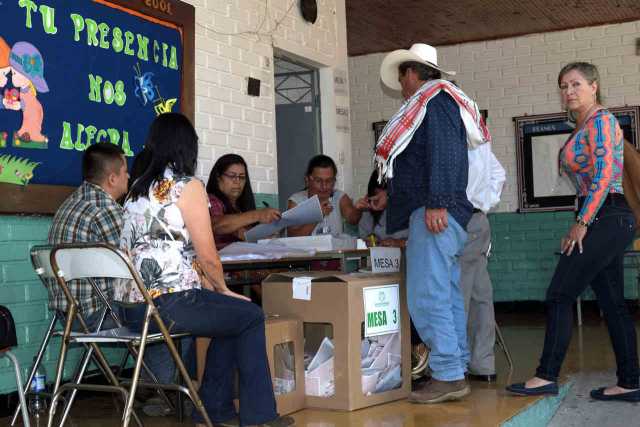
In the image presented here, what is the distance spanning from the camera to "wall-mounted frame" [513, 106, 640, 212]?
8633mm

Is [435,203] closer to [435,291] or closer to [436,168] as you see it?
[436,168]

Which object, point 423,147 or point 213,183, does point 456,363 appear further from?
point 213,183

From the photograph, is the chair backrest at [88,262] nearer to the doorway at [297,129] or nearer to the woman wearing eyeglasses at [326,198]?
the woman wearing eyeglasses at [326,198]

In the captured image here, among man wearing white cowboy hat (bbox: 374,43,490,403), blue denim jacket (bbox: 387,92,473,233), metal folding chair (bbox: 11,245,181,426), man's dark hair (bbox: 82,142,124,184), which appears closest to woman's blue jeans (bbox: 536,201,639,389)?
man wearing white cowboy hat (bbox: 374,43,490,403)

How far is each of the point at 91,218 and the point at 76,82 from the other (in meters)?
0.91

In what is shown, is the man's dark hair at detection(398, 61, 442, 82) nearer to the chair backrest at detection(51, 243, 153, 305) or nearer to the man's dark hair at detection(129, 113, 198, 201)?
the man's dark hair at detection(129, 113, 198, 201)

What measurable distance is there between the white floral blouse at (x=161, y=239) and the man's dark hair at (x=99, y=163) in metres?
0.80

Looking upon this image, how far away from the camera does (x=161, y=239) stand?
2971 millimetres

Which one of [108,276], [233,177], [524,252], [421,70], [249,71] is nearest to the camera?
[108,276]

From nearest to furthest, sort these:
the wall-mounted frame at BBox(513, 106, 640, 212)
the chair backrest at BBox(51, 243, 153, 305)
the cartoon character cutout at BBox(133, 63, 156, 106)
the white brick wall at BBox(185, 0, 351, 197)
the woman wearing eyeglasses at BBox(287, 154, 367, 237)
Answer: the chair backrest at BBox(51, 243, 153, 305) < the cartoon character cutout at BBox(133, 63, 156, 106) < the white brick wall at BBox(185, 0, 351, 197) < the woman wearing eyeglasses at BBox(287, 154, 367, 237) < the wall-mounted frame at BBox(513, 106, 640, 212)

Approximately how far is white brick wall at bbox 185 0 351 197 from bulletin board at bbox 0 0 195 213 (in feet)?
0.74

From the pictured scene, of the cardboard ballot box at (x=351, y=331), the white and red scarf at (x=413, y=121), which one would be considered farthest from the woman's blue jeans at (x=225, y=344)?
the white and red scarf at (x=413, y=121)

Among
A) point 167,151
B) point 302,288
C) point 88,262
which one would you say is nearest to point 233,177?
point 302,288

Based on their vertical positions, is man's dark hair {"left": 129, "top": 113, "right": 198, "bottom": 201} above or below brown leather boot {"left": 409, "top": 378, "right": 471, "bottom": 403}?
above
